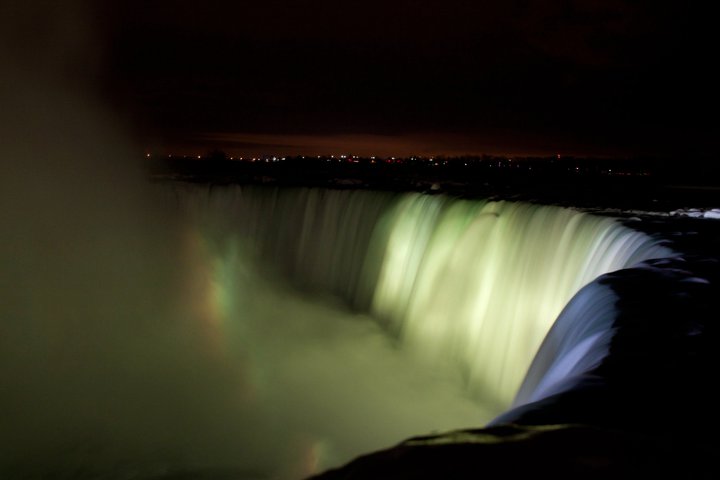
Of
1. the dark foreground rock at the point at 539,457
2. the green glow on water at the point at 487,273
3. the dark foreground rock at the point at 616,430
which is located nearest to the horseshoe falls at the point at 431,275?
the green glow on water at the point at 487,273

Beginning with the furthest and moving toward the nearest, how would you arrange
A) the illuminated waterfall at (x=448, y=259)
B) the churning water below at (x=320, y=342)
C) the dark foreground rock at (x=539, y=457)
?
the illuminated waterfall at (x=448, y=259)
the churning water below at (x=320, y=342)
the dark foreground rock at (x=539, y=457)

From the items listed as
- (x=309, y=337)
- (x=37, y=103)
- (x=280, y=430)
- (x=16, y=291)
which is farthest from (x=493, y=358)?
(x=37, y=103)

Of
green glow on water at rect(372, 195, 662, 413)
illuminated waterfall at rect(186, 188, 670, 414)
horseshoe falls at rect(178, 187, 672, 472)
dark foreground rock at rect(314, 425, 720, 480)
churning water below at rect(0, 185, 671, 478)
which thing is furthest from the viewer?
illuminated waterfall at rect(186, 188, 670, 414)

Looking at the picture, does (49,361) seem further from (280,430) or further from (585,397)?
(585,397)

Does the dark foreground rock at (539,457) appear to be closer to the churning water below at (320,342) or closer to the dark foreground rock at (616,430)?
the dark foreground rock at (616,430)

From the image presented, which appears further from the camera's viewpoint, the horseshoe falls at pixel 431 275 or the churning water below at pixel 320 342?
the horseshoe falls at pixel 431 275

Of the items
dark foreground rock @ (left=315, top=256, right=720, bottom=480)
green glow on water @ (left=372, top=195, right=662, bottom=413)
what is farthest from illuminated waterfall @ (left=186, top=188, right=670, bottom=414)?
dark foreground rock @ (left=315, top=256, right=720, bottom=480)

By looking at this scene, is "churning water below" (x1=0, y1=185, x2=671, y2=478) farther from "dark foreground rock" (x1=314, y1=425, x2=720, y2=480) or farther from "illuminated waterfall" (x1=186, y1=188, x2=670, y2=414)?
"dark foreground rock" (x1=314, y1=425, x2=720, y2=480)
